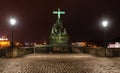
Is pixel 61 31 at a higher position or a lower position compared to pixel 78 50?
higher

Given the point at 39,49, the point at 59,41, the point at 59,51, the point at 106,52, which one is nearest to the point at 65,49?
the point at 59,51

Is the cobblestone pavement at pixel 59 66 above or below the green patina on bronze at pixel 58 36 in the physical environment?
below

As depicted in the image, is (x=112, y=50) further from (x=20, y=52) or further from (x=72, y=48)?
(x=72, y=48)

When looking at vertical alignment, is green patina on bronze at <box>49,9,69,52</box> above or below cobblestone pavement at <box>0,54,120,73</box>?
above

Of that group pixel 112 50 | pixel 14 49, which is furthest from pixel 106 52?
pixel 14 49

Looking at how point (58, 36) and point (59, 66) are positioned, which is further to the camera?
point (58, 36)

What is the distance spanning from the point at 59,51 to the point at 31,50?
492cm

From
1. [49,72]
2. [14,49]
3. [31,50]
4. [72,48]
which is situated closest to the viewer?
[49,72]

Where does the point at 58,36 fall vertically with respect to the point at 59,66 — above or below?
above

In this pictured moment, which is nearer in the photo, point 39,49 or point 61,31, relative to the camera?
point 39,49

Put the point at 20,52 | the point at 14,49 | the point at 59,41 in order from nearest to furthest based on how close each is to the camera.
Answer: the point at 14,49
the point at 20,52
the point at 59,41

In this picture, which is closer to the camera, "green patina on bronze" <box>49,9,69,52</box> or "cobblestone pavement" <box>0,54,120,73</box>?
"cobblestone pavement" <box>0,54,120,73</box>

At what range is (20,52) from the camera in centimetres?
3534

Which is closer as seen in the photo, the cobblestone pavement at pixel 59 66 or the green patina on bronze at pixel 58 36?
the cobblestone pavement at pixel 59 66
